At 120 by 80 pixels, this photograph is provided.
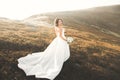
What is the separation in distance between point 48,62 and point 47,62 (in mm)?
79

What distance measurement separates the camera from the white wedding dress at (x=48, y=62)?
15788mm

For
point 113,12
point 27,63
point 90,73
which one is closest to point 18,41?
point 27,63

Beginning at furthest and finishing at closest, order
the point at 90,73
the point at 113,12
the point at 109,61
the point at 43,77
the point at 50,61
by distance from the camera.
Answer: the point at 113,12, the point at 109,61, the point at 90,73, the point at 50,61, the point at 43,77

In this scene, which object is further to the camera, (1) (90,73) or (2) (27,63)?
(1) (90,73)

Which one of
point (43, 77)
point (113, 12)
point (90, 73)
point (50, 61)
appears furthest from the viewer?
point (113, 12)

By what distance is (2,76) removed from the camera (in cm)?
1573

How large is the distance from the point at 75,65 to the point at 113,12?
56.9 meters

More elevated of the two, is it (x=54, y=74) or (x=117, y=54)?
(x=54, y=74)

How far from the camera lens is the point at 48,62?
16609 millimetres

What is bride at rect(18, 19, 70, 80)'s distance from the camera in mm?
15828

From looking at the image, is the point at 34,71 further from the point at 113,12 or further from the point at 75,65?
the point at 113,12

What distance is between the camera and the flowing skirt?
15.8m

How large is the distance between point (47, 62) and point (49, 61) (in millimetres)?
158

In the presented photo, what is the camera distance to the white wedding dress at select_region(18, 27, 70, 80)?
15.8m
